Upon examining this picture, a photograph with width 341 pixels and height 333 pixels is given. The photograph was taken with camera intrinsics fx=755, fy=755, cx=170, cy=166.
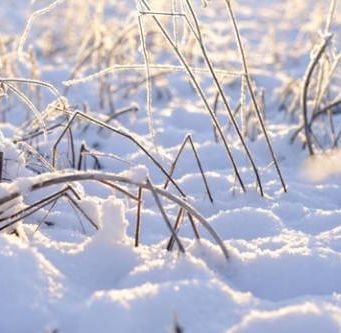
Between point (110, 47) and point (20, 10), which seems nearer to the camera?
point (110, 47)

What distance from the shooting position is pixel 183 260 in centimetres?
128

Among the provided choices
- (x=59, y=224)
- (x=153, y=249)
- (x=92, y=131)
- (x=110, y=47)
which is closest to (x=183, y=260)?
(x=153, y=249)

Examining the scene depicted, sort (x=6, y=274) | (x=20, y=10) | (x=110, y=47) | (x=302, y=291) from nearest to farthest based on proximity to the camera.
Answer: (x=6, y=274), (x=302, y=291), (x=110, y=47), (x=20, y=10)

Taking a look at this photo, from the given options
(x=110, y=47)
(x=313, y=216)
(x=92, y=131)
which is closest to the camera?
(x=313, y=216)

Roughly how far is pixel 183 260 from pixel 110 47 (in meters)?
2.69

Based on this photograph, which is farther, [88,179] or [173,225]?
[173,225]

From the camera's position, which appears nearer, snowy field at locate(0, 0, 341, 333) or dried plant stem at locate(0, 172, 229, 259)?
snowy field at locate(0, 0, 341, 333)

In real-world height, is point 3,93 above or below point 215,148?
above

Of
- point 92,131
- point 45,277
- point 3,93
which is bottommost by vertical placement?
point 92,131

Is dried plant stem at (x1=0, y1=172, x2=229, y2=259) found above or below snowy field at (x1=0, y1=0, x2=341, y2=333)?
above

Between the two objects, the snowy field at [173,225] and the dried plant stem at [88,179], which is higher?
the dried plant stem at [88,179]

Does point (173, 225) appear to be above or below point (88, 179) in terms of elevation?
below

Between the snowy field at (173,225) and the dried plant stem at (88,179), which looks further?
the dried plant stem at (88,179)

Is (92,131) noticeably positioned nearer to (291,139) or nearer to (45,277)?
(291,139)
